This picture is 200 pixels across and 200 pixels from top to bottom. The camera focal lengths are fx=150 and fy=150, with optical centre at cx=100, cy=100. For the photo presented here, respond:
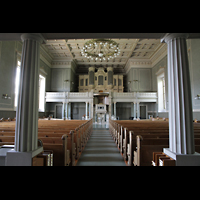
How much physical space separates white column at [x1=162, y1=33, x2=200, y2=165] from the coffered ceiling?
13.0 meters

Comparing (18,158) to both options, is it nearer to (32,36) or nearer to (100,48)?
(32,36)

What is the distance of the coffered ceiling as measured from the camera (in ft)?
47.7

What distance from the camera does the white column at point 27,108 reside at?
2.05 metres

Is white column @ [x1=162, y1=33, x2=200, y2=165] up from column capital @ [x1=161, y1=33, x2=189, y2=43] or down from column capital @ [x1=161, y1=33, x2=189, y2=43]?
down

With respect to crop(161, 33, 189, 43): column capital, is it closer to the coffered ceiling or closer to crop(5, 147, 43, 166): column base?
crop(5, 147, 43, 166): column base

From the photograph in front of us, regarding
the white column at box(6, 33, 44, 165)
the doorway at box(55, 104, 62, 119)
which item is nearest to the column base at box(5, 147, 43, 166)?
the white column at box(6, 33, 44, 165)

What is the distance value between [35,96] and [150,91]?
17226mm

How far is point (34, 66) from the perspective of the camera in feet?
7.47

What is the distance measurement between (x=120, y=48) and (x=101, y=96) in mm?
7007

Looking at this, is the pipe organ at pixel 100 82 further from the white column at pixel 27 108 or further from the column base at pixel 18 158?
the column base at pixel 18 158
